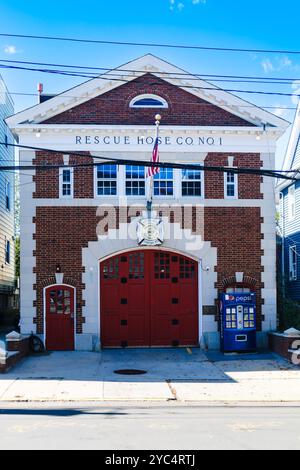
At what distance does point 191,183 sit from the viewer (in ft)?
70.5

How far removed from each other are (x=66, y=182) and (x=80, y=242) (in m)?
2.07

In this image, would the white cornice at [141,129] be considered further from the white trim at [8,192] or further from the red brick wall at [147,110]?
the white trim at [8,192]

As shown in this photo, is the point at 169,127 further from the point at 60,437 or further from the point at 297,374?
the point at 60,437

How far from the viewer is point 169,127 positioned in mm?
21109

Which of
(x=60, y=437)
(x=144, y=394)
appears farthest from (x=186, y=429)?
(x=144, y=394)

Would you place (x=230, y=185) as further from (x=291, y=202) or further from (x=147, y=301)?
(x=291, y=202)

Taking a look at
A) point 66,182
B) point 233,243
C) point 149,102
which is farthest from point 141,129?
point 233,243

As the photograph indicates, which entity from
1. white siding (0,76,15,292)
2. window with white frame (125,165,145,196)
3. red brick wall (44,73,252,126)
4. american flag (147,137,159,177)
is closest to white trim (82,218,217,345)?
window with white frame (125,165,145,196)

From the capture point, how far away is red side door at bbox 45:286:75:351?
67.5 ft

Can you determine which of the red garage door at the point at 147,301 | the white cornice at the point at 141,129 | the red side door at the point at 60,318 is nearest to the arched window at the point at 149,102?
the white cornice at the point at 141,129

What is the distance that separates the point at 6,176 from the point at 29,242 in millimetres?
11588

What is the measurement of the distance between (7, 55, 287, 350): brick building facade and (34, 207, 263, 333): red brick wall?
0.11 feet

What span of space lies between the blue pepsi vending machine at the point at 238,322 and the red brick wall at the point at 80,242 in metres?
1.10

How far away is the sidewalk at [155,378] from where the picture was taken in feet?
46.2
